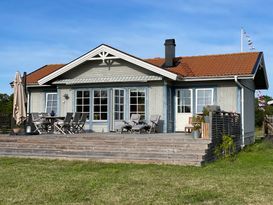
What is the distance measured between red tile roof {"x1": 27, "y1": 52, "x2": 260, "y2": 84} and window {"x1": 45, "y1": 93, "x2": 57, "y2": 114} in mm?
965

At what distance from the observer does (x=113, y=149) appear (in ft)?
41.7

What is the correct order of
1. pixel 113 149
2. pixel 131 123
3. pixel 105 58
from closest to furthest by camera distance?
pixel 113 149, pixel 131 123, pixel 105 58

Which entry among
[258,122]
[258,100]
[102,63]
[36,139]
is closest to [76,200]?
[36,139]

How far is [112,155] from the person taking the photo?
12414mm

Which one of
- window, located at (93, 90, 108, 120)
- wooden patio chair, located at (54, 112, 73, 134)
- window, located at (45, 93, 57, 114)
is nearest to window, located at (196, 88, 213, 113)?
window, located at (93, 90, 108, 120)

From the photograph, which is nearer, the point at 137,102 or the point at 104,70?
the point at 137,102

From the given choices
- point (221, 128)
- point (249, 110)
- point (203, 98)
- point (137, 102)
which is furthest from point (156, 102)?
point (249, 110)

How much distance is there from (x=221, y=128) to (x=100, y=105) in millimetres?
6337

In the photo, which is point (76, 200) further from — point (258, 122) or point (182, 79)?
point (258, 122)

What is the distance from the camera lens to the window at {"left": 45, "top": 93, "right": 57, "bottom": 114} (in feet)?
67.7

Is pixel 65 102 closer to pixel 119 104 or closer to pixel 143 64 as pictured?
pixel 119 104

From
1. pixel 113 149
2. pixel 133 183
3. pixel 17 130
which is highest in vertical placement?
pixel 17 130

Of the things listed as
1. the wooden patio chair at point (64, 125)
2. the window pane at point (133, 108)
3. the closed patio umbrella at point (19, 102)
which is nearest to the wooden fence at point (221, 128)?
the window pane at point (133, 108)

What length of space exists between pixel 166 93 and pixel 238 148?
3.61m
